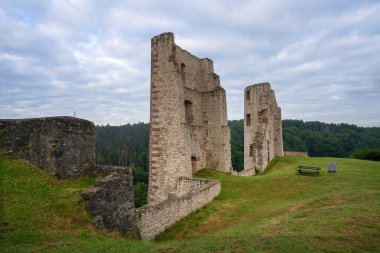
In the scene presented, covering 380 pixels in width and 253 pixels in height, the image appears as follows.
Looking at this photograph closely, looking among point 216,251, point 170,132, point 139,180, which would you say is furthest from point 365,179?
point 139,180

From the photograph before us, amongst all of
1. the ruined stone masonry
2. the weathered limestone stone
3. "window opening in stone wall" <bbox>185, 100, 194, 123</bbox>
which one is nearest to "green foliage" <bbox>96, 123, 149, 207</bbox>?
the ruined stone masonry

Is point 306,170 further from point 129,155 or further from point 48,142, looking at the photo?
point 129,155

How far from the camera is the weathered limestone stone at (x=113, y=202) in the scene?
21.4 ft

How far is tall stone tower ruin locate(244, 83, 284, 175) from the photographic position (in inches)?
958

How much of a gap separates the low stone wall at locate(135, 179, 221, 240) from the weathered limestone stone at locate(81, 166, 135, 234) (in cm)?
89

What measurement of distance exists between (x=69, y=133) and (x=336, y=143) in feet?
249

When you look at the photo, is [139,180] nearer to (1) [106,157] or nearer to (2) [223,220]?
(1) [106,157]

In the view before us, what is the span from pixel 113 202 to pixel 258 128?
20.6m

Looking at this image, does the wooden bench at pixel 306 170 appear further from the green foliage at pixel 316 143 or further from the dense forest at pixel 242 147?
the green foliage at pixel 316 143

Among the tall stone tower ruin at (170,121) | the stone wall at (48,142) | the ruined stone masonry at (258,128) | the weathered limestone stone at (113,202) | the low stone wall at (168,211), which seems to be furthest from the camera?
the ruined stone masonry at (258,128)

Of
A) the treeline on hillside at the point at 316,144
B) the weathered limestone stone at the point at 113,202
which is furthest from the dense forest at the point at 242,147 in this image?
the weathered limestone stone at the point at 113,202

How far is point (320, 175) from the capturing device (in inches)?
673

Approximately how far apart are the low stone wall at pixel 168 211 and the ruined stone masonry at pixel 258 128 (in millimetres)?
10278

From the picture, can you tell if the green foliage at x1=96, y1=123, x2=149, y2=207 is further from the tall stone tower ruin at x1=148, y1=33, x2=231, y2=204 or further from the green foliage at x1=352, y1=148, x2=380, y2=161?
the tall stone tower ruin at x1=148, y1=33, x2=231, y2=204
